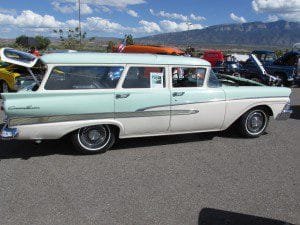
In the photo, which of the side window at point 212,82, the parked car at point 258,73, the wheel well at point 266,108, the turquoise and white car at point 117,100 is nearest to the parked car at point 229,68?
the parked car at point 258,73

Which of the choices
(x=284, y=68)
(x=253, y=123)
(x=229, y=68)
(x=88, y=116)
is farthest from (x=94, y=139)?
(x=229, y=68)

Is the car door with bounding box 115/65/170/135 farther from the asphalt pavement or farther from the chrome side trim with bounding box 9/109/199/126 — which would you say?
the asphalt pavement

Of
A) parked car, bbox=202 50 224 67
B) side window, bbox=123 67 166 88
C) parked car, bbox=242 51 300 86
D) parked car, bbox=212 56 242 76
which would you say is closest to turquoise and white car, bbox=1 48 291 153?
side window, bbox=123 67 166 88

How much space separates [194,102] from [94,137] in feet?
5.77

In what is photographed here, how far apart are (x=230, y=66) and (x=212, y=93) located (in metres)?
14.1

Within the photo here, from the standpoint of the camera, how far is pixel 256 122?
753 cm

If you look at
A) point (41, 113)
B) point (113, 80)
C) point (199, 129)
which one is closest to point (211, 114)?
point (199, 129)

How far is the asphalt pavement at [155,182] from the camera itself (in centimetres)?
430

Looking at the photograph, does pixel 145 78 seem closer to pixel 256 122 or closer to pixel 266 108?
pixel 256 122

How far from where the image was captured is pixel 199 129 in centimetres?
696

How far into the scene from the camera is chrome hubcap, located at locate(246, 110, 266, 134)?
746 cm

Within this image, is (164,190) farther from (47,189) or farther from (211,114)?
(211,114)

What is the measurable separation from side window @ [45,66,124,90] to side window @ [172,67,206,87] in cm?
102

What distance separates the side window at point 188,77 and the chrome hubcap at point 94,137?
1452 millimetres
